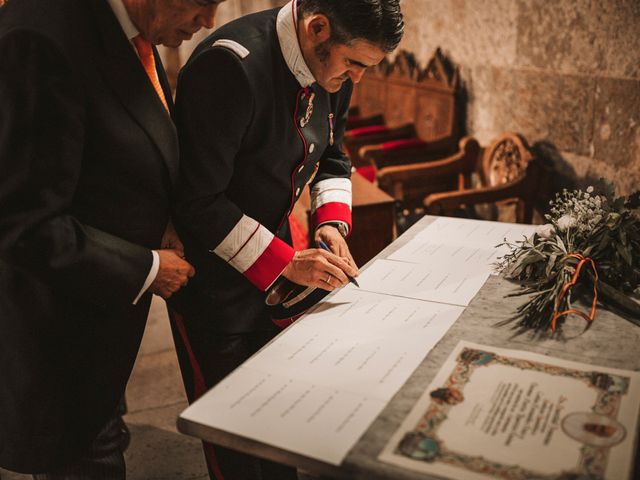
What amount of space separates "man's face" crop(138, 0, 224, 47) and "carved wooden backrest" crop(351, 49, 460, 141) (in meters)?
3.30

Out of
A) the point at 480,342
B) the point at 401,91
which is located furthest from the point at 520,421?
the point at 401,91

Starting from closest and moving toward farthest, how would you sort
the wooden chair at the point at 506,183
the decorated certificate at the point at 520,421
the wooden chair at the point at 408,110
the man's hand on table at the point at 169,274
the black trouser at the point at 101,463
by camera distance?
the decorated certificate at the point at 520,421 < the man's hand on table at the point at 169,274 < the black trouser at the point at 101,463 < the wooden chair at the point at 506,183 < the wooden chair at the point at 408,110

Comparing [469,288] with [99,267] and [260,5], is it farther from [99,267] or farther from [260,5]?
[260,5]

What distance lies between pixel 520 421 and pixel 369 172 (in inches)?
141

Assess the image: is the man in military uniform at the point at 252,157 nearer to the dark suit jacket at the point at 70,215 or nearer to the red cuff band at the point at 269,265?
the red cuff band at the point at 269,265

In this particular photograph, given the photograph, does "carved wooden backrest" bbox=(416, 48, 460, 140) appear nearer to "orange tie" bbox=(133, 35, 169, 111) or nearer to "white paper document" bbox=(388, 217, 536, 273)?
"white paper document" bbox=(388, 217, 536, 273)

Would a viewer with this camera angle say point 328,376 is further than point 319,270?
No

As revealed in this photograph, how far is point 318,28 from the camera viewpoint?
151cm

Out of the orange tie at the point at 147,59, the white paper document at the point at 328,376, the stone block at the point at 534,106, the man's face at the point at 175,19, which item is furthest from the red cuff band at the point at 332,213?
the stone block at the point at 534,106

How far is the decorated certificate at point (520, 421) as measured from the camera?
95 centimetres

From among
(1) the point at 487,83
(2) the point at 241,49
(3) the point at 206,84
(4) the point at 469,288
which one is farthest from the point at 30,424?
(1) the point at 487,83

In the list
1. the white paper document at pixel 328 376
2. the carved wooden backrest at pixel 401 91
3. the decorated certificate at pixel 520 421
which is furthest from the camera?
the carved wooden backrest at pixel 401 91

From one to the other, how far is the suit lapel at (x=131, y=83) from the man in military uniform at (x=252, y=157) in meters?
0.09

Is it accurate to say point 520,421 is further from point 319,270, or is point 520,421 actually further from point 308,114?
point 308,114
